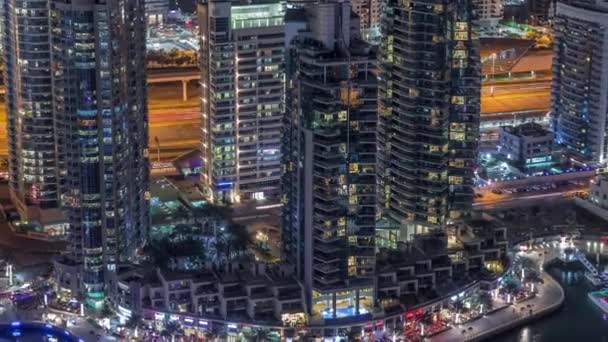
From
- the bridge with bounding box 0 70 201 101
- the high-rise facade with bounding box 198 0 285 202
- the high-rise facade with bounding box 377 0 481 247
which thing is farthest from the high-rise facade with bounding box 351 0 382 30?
the high-rise facade with bounding box 377 0 481 247

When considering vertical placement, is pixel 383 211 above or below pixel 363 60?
below

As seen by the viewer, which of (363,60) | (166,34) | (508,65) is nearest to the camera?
(363,60)

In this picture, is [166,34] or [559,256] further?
[166,34]

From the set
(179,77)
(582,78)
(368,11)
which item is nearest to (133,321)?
(582,78)

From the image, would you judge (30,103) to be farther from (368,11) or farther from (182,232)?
(368,11)

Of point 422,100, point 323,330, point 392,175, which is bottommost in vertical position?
point 323,330

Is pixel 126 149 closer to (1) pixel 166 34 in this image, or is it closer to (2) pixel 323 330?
(2) pixel 323 330

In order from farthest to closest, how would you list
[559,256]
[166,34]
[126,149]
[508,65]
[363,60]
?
[166,34] < [508,65] < [559,256] < [126,149] < [363,60]

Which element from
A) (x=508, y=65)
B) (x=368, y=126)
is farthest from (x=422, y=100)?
(x=508, y=65)

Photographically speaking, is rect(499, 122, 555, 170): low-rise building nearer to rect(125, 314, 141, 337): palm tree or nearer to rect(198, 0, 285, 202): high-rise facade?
rect(198, 0, 285, 202): high-rise facade
